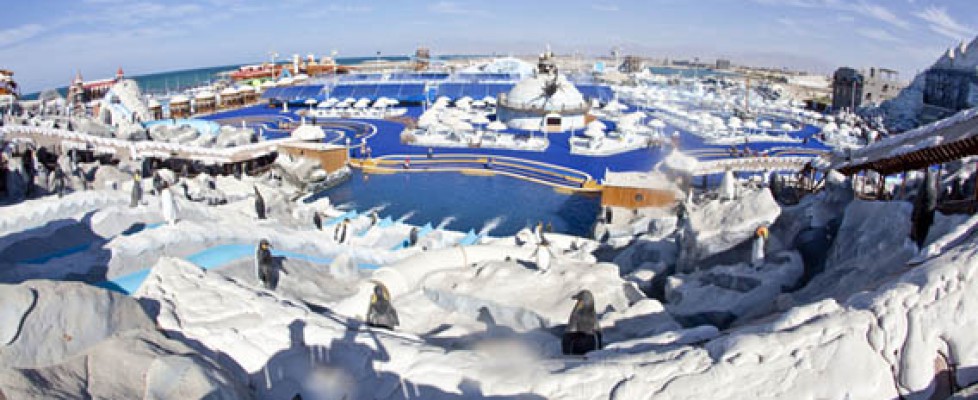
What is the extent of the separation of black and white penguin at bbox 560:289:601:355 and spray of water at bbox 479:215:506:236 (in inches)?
423

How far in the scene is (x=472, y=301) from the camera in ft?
31.3

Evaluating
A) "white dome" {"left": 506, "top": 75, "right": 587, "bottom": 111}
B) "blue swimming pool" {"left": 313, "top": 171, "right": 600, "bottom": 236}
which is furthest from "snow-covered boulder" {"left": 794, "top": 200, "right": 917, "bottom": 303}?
"white dome" {"left": 506, "top": 75, "right": 587, "bottom": 111}

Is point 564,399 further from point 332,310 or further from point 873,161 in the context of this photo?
point 873,161

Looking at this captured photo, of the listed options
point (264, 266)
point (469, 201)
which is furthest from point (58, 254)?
point (469, 201)

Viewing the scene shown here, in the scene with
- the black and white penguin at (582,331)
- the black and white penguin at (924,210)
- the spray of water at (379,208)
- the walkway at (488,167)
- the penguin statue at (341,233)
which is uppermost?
the black and white penguin at (924,210)

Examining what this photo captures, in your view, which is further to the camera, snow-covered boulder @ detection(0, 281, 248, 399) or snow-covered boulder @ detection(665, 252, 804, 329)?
snow-covered boulder @ detection(665, 252, 804, 329)

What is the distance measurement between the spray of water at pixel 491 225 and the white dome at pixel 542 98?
16878 mm

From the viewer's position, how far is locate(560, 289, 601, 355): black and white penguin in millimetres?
7582

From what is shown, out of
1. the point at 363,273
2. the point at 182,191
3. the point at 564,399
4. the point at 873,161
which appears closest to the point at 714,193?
the point at 873,161

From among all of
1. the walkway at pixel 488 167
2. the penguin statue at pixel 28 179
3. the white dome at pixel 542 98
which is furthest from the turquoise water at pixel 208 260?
the white dome at pixel 542 98

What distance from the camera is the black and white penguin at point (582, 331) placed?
299 inches

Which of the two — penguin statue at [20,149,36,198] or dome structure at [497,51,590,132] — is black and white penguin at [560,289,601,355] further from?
dome structure at [497,51,590,132]

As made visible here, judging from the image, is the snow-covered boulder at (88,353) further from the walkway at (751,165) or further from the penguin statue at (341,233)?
the walkway at (751,165)

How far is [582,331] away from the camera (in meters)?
7.64
